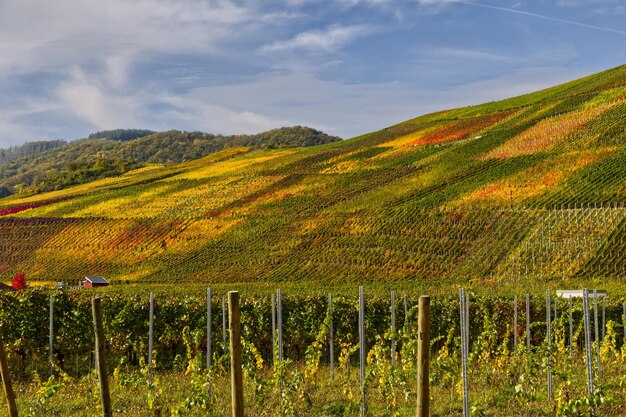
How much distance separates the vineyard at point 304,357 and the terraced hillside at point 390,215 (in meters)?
19.9

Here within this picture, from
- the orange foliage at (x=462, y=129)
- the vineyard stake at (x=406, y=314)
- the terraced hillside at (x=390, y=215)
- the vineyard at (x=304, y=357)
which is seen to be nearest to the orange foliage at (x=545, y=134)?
the terraced hillside at (x=390, y=215)

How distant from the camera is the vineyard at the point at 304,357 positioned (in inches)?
474

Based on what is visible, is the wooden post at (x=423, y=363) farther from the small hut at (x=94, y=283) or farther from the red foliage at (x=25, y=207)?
the red foliage at (x=25, y=207)

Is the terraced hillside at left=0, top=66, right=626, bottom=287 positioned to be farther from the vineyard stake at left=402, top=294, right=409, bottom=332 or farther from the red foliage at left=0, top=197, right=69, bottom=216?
the vineyard stake at left=402, top=294, right=409, bottom=332

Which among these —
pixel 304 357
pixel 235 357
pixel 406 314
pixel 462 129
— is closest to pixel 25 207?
pixel 462 129

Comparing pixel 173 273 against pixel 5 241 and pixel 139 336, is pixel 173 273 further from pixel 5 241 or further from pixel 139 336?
pixel 139 336

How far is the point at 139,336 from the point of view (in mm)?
18172

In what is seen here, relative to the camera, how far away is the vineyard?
39.5ft

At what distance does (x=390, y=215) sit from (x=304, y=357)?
1397 inches

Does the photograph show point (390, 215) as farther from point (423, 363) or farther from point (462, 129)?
point (423, 363)

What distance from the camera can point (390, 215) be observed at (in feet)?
174

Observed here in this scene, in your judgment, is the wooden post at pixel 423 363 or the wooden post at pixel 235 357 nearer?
the wooden post at pixel 235 357

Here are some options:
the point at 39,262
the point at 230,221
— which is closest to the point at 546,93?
the point at 230,221

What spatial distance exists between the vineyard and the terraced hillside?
19855 mm
